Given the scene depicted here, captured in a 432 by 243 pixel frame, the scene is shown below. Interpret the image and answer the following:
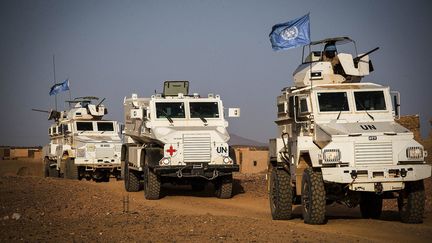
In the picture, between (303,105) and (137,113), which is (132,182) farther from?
(303,105)

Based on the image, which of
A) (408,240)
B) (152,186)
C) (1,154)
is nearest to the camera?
(408,240)

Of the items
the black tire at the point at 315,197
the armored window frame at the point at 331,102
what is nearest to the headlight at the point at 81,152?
the armored window frame at the point at 331,102

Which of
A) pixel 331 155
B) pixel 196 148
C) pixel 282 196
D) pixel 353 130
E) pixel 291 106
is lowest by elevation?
pixel 282 196

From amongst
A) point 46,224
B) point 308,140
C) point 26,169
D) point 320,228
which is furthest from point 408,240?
point 26,169

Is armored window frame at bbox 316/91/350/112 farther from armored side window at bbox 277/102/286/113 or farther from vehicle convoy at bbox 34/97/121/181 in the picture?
vehicle convoy at bbox 34/97/121/181

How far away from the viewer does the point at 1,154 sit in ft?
262

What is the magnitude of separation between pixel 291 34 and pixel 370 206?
5.10 metres

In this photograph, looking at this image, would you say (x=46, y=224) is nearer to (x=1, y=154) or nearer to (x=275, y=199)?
(x=275, y=199)

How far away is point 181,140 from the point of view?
2119cm

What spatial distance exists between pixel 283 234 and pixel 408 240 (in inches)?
78.3

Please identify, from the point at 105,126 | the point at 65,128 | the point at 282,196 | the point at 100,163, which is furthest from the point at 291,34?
the point at 65,128

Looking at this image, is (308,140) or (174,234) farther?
(308,140)

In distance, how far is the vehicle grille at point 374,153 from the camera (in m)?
13.2

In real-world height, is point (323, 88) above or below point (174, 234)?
above
